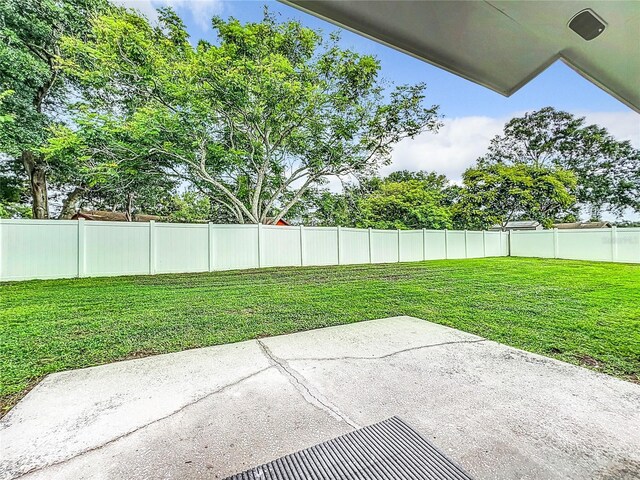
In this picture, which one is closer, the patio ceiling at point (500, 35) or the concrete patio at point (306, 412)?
the patio ceiling at point (500, 35)

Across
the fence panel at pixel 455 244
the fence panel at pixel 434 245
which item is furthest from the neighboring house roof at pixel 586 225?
the fence panel at pixel 434 245

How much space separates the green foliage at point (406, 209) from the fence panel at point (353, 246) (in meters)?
3.08

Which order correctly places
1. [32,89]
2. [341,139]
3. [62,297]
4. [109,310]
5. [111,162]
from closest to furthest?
[109,310] → [62,297] → [111,162] → [32,89] → [341,139]

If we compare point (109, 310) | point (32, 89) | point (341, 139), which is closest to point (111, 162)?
point (32, 89)

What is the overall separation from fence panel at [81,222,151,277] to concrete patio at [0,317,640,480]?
17.3 feet

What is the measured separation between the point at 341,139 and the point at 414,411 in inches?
360

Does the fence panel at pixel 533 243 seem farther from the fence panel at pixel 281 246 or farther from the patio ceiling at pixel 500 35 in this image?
the patio ceiling at pixel 500 35

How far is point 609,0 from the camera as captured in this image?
3.34ft

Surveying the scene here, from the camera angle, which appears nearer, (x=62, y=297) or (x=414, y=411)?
(x=414, y=411)

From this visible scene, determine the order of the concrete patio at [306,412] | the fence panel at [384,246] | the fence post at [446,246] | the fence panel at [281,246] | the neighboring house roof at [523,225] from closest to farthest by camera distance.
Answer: the concrete patio at [306,412] < the fence panel at [281,246] < the fence panel at [384,246] < the fence post at [446,246] < the neighboring house roof at [523,225]

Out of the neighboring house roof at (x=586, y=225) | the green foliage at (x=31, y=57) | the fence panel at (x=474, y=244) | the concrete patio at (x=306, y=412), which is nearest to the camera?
the concrete patio at (x=306, y=412)

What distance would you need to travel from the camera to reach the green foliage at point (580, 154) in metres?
18.0

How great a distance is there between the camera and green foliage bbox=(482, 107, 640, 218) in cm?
1797

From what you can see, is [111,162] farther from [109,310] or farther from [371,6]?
[371,6]
